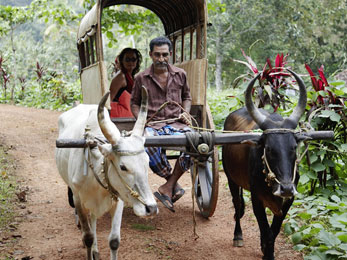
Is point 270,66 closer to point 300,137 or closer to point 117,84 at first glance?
point 300,137

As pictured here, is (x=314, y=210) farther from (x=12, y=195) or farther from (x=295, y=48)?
(x=295, y=48)

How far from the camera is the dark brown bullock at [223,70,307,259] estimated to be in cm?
328

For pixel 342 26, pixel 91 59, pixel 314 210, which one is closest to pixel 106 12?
pixel 91 59

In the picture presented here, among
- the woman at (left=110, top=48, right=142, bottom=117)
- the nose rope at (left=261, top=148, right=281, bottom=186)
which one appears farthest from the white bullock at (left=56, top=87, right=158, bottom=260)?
the woman at (left=110, top=48, right=142, bottom=117)

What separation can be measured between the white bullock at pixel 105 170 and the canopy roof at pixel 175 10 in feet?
7.63

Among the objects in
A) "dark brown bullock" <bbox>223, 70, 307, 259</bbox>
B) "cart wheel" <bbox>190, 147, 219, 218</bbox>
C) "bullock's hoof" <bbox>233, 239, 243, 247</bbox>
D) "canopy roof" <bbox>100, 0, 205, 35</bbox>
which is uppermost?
"canopy roof" <bbox>100, 0, 205, 35</bbox>

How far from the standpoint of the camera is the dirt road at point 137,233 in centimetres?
437

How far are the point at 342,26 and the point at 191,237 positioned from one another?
19270mm

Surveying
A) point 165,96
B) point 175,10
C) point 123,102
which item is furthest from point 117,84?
point 165,96

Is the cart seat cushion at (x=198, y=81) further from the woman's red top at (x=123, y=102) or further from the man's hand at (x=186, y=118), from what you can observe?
the woman's red top at (x=123, y=102)

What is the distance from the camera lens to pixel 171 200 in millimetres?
4797

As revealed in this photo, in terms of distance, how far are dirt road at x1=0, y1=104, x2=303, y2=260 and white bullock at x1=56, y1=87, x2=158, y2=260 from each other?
66cm

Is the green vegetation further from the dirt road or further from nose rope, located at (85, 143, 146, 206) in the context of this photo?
nose rope, located at (85, 143, 146, 206)

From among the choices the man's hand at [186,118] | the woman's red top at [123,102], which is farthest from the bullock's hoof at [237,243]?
the woman's red top at [123,102]
